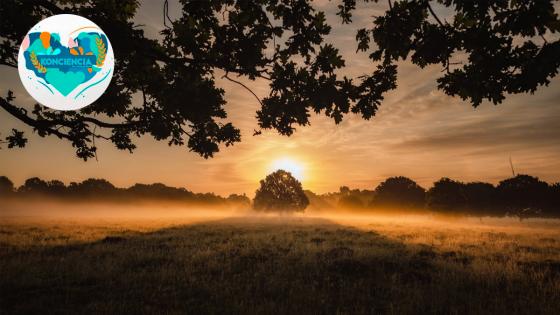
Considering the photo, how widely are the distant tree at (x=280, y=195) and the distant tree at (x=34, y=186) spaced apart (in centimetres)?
8241

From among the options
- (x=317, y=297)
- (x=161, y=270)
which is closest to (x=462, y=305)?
(x=317, y=297)

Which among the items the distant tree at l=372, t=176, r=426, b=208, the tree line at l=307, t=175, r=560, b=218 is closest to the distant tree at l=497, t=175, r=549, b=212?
the tree line at l=307, t=175, r=560, b=218

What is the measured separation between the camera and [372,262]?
12.0 m

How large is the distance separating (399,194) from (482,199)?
1987cm

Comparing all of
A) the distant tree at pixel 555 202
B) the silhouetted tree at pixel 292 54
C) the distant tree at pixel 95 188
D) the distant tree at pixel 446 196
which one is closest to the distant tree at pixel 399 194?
the distant tree at pixel 446 196

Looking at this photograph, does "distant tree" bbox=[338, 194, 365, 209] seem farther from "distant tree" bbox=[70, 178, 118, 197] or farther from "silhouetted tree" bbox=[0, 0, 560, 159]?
"silhouetted tree" bbox=[0, 0, 560, 159]

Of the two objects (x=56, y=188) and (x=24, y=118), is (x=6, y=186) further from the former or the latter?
(x=24, y=118)

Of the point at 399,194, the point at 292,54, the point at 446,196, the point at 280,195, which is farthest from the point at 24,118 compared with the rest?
the point at 399,194

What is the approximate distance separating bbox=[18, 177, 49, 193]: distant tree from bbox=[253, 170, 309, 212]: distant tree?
82409mm

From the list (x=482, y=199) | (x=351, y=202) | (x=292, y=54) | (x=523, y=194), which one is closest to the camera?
(x=292, y=54)

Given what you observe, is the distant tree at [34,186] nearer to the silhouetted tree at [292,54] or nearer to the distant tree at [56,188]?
the distant tree at [56,188]

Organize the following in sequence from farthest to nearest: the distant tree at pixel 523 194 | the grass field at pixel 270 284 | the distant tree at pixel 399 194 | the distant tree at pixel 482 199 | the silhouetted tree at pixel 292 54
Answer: the distant tree at pixel 399 194 → the distant tree at pixel 482 199 → the distant tree at pixel 523 194 → the grass field at pixel 270 284 → the silhouetted tree at pixel 292 54

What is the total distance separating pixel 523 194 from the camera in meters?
64.1

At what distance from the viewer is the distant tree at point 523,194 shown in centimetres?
6238
